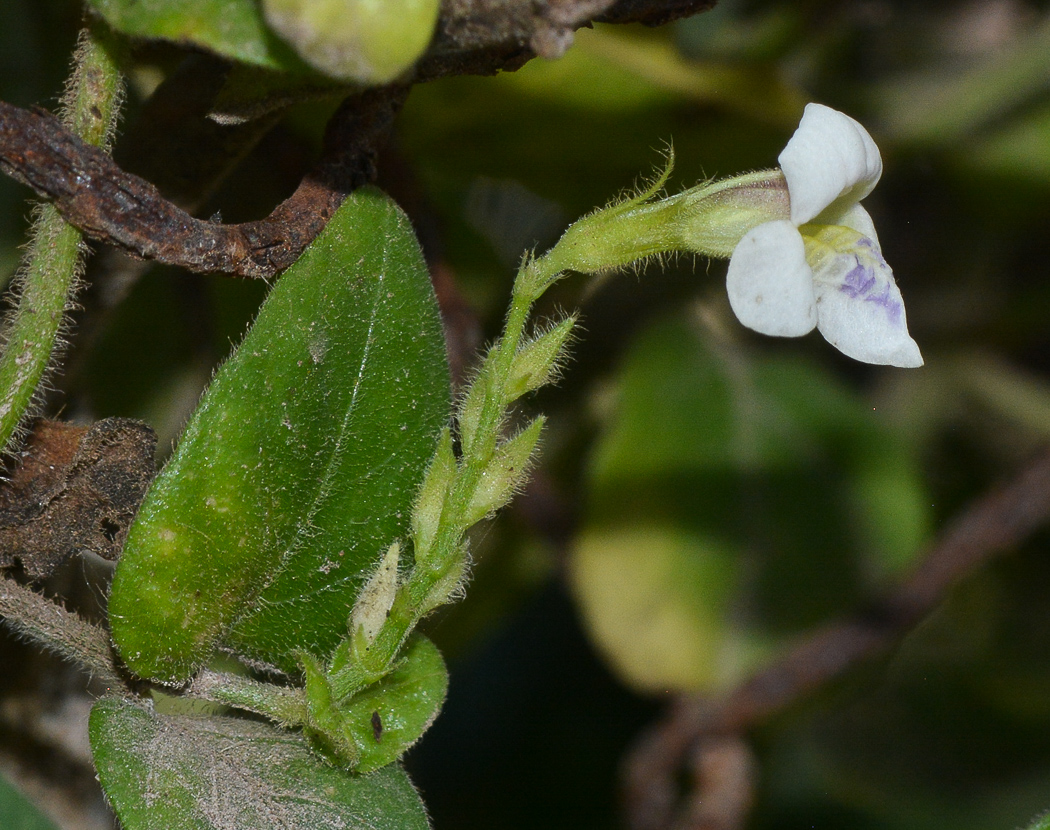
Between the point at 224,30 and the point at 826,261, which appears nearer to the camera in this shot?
the point at 224,30

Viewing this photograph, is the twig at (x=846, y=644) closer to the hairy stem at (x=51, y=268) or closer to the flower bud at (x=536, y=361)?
the flower bud at (x=536, y=361)

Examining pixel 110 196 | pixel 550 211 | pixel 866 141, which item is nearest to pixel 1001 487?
pixel 550 211

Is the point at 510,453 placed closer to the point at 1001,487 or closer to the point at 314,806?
the point at 314,806

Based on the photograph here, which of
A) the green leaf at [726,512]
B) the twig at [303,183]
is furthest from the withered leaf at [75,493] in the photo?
the green leaf at [726,512]

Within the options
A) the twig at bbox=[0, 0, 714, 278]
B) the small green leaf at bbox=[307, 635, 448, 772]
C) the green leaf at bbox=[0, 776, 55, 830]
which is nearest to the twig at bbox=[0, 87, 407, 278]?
the twig at bbox=[0, 0, 714, 278]

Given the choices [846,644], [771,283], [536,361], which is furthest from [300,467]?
[846,644]

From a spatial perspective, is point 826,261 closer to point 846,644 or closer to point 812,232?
point 812,232

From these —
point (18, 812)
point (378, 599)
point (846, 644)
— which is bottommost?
point (846, 644)
